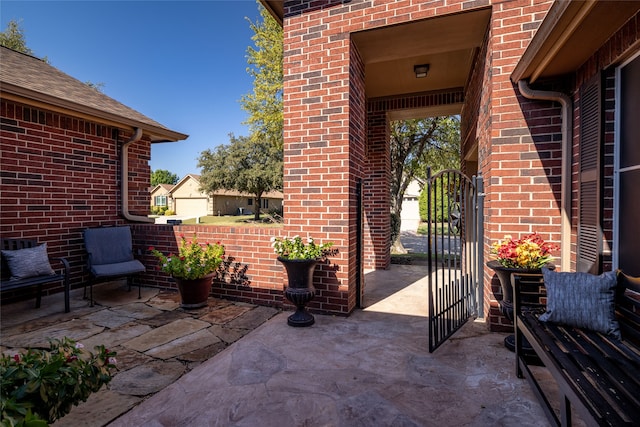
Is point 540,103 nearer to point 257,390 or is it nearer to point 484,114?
point 484,114

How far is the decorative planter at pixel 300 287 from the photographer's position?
3473 mm

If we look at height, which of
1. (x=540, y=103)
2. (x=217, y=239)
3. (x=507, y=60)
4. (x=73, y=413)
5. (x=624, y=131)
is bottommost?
(x=73, y=413)

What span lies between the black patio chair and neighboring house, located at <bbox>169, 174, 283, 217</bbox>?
27.3 metres

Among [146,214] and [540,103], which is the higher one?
[540,103]

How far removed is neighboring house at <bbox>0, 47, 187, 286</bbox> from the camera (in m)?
3.95

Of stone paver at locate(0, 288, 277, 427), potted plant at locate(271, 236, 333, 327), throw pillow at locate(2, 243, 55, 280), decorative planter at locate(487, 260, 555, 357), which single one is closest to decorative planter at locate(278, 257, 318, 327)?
potted plant at locate(271, 236, 333, 327)

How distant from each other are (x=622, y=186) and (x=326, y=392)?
2.68 metres

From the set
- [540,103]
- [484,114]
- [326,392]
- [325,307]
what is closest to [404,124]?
[484,114]

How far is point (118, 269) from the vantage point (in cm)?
443

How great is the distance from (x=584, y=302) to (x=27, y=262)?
536cm

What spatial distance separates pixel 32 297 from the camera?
4168 mm

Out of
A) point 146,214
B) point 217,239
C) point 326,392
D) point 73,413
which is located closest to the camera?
point 73,413

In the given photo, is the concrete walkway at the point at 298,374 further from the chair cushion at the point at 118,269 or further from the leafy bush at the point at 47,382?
the chair cushion at the point at 118,269

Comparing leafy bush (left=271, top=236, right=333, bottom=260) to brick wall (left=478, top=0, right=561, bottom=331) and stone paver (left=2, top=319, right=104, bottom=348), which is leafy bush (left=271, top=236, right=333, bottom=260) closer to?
brick wall (left=478, top=0, right=561, bottom=331)
